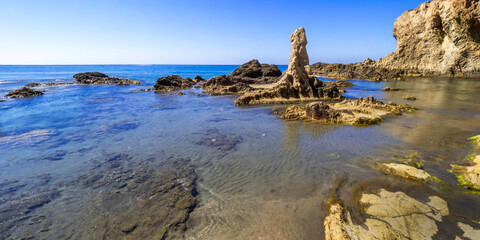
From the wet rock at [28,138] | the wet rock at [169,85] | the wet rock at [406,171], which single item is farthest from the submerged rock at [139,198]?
the wet rock at [169,85]

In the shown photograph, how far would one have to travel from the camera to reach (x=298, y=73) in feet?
76.7

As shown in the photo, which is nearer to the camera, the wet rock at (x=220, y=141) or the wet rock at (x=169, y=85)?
the wet rock at (x=220, y=141)

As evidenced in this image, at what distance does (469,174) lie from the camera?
22.3 ft

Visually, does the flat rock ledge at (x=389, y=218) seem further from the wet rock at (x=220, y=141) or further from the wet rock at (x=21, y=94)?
the wet rock at (x=21, y=94)

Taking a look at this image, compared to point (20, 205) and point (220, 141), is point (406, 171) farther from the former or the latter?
point (20, 205)

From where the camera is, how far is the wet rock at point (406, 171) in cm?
679

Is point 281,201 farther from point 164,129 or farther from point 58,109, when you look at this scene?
point 58,109

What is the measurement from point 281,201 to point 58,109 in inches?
867

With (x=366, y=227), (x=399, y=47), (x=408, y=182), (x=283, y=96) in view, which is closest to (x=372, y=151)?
(x=408, y=182)

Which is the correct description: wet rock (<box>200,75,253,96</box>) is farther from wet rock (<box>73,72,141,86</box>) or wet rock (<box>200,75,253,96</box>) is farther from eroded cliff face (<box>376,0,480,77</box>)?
eroded cliff face (<box>376,0,480,77</box>)

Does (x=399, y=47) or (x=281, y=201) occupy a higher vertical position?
(x=399, y=47)

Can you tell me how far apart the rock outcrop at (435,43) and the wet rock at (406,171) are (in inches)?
1720

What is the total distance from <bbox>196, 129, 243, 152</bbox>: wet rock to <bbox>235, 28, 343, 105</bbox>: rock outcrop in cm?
1033

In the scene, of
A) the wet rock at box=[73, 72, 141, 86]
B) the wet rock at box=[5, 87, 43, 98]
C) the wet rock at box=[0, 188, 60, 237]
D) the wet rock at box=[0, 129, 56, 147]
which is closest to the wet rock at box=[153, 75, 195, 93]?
the wet rock at box=[73, 72, 141, 86]
